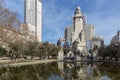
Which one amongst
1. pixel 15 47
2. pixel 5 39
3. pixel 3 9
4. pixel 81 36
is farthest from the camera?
pixel 81 36

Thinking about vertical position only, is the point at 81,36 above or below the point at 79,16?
below

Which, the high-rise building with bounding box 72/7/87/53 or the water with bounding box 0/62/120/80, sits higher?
the high-rise building with bounding box 72/7/87/53

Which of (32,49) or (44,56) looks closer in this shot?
(32,49)

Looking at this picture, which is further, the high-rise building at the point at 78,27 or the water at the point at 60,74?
the high-rise building at the point at 78,27

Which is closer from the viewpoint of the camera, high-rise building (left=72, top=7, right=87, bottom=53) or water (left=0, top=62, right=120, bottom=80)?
water (left=0, top=62, right=120, bottom=80)

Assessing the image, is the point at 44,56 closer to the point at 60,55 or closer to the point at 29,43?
the point at 60,55

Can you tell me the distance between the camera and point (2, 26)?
4838 centimetres

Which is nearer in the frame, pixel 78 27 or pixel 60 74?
pixel 60 74

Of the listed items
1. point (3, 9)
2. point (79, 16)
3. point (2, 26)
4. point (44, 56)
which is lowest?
point (44, 56)

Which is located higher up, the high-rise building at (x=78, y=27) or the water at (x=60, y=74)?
the high-rise building at (x=78, y=27)

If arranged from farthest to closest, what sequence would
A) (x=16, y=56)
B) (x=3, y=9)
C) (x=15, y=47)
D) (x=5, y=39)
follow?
(x=16, y=56) → (x=15, y=47) → (x=5, y=39) → (x=3, y=9)

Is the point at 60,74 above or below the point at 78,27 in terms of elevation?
below

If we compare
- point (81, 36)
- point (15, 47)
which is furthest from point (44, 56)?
point (81, 36)

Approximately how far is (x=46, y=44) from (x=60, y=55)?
10.1 m
